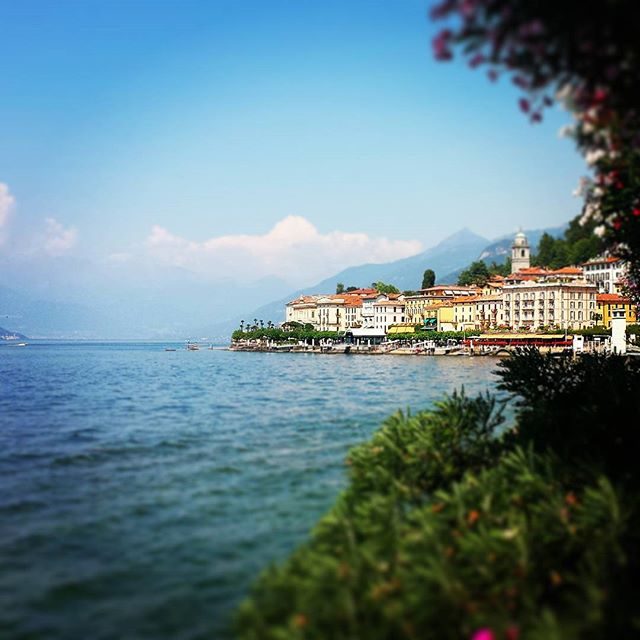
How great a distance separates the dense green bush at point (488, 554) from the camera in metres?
6.04

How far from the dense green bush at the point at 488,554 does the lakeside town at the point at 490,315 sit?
102784 millimetres

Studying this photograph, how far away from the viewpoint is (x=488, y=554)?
23.8 feet

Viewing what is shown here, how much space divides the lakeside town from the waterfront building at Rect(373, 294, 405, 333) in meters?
0.26

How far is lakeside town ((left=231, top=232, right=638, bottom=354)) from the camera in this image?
132375 mm

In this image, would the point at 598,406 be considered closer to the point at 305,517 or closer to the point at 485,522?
the point at 485,522

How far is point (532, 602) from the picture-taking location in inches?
250

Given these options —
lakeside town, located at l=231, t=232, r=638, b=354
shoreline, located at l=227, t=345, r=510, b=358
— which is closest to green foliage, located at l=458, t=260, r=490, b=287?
lakeside town, located at l=231, t=232, r=638, b=354

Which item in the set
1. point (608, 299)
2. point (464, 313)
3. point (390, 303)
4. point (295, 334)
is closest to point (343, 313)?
point (295, 334)

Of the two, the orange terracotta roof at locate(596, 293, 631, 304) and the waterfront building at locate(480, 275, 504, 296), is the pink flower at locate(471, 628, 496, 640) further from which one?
the waterfront building at locate(480, 275, 504, 296)

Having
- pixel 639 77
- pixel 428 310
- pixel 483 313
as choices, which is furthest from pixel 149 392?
pixel 428 310

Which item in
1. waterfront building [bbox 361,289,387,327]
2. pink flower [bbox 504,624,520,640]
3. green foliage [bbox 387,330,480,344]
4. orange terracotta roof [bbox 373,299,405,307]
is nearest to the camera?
pink flower [bbox 504,624,520,640]

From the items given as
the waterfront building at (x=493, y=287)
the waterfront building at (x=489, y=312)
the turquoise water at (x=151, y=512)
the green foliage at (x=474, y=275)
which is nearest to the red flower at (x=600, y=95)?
the turquoise water at (x=151, y=512)

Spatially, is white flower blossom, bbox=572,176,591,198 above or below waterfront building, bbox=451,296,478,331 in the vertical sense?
below

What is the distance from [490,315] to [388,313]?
3617 centimetres
